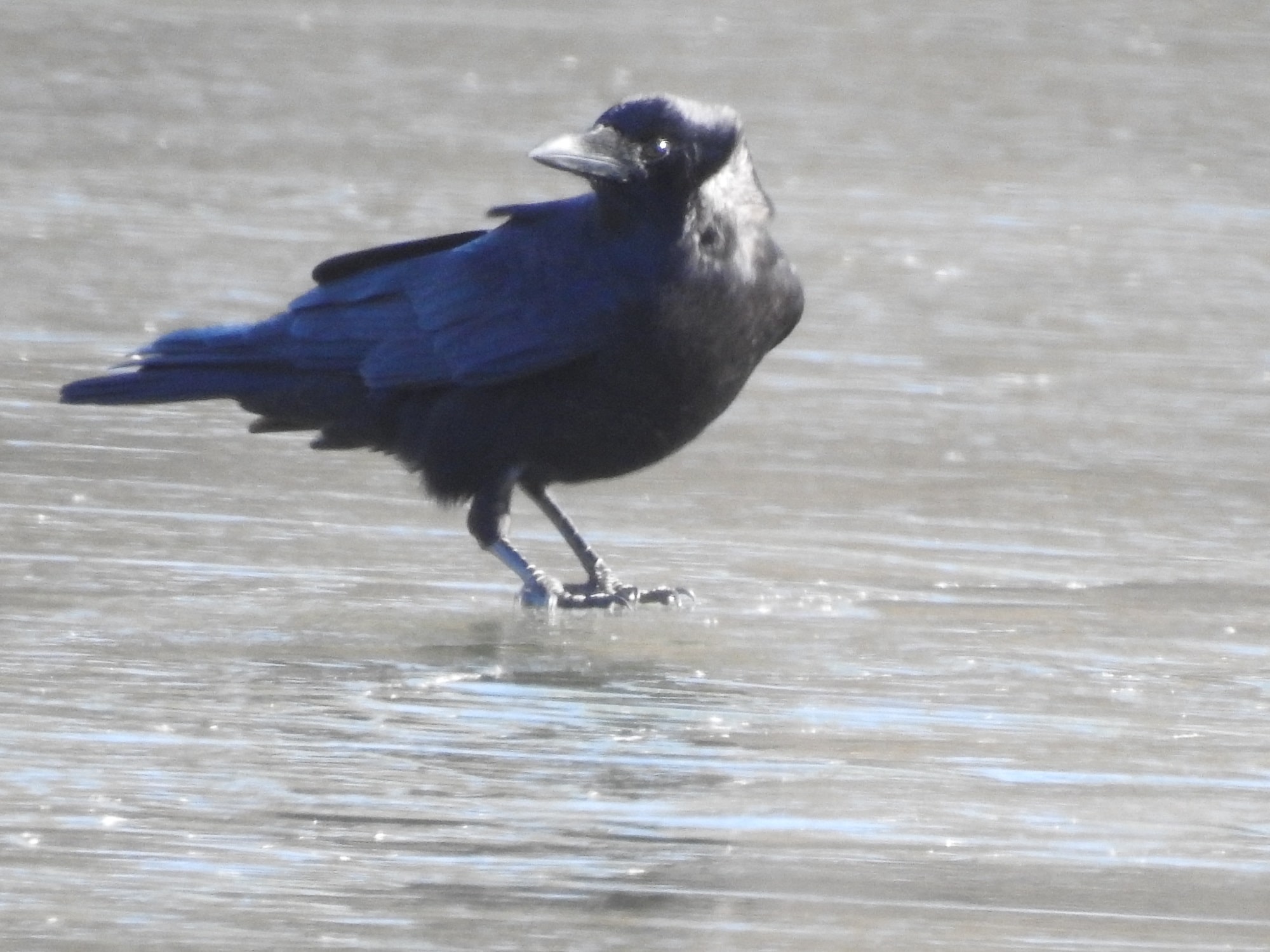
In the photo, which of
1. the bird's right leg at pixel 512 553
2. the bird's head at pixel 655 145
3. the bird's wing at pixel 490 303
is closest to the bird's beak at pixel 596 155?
the bird's head at pixel 655 145

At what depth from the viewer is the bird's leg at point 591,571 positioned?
4707 mm

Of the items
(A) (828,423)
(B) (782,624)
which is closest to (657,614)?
(B) (782,624)

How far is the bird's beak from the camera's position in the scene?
4.78 metres

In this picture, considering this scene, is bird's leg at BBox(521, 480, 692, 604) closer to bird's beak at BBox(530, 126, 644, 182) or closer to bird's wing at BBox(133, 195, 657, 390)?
bird's wing at BBox(133, 195, 657, 390)

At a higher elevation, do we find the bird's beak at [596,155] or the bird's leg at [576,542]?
the bird's beak at [596,155]

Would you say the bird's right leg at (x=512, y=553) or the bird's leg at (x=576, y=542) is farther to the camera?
the bird's leg at (x=576, y=542)

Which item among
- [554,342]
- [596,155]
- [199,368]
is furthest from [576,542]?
[199,368]

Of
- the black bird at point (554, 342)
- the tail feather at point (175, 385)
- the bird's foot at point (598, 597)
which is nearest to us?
the bird's foot at point (598, 597)

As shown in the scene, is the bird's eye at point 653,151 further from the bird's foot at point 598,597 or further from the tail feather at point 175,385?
the tail feather at point 175,385

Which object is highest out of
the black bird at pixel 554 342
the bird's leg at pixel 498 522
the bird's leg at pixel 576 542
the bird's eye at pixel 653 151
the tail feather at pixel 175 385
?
the bird's eye at pixel 653 151

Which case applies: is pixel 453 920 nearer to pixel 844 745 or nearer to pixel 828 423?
pixel 844 745

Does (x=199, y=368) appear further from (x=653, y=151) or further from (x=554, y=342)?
(x=653, y=151)

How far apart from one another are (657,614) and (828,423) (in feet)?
5.32

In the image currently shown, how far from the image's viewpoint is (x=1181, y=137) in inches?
415
